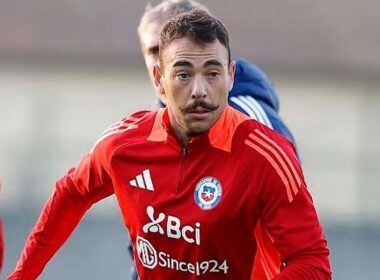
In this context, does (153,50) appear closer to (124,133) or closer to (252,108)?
(252,108)

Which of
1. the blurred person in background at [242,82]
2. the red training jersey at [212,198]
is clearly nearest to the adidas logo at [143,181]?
the red training jersey at [212,198]

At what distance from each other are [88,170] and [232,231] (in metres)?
0.66

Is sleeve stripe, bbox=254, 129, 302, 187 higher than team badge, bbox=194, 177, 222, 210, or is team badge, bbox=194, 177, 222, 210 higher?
sleeve stripe, bbox=254, 129, 302, 187

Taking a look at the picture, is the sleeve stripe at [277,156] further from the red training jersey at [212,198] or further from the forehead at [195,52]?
the forehead at [195,52]

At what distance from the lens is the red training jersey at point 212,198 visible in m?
3.79

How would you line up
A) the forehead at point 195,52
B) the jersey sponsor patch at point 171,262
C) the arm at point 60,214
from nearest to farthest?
1. the forehead at point 195,52
2. the jersey sponsor patch at point 171,262
3. the arm at point 60,214

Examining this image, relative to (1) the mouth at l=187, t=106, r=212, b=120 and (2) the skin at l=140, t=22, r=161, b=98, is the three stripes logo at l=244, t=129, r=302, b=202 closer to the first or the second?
(1) the mouth at l=187, t=106, r=212, b=120

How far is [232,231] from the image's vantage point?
3.90 meters

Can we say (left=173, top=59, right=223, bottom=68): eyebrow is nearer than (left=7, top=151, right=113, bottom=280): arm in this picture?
Yes

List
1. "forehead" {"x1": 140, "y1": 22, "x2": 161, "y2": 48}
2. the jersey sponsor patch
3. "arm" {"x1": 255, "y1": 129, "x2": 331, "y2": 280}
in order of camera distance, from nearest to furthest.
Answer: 1. "arm" {"x1": 255, "y1": 129, "x2": 331, "y2": 280}
2. the jersey sponsor patch
3. "forehead" {"x1": 140, "y1": 22, "x2": 161, "y2": 48}

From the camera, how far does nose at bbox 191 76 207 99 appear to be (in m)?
3.81

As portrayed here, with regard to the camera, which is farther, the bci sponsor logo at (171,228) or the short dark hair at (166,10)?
the short dark hair at (166,10)

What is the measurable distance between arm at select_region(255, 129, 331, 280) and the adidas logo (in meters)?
0.42

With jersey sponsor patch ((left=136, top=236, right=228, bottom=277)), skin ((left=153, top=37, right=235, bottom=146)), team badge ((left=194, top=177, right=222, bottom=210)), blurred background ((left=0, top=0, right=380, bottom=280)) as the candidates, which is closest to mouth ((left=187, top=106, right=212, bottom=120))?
skin ((left=153, top=37, right=235, bottom=146))
